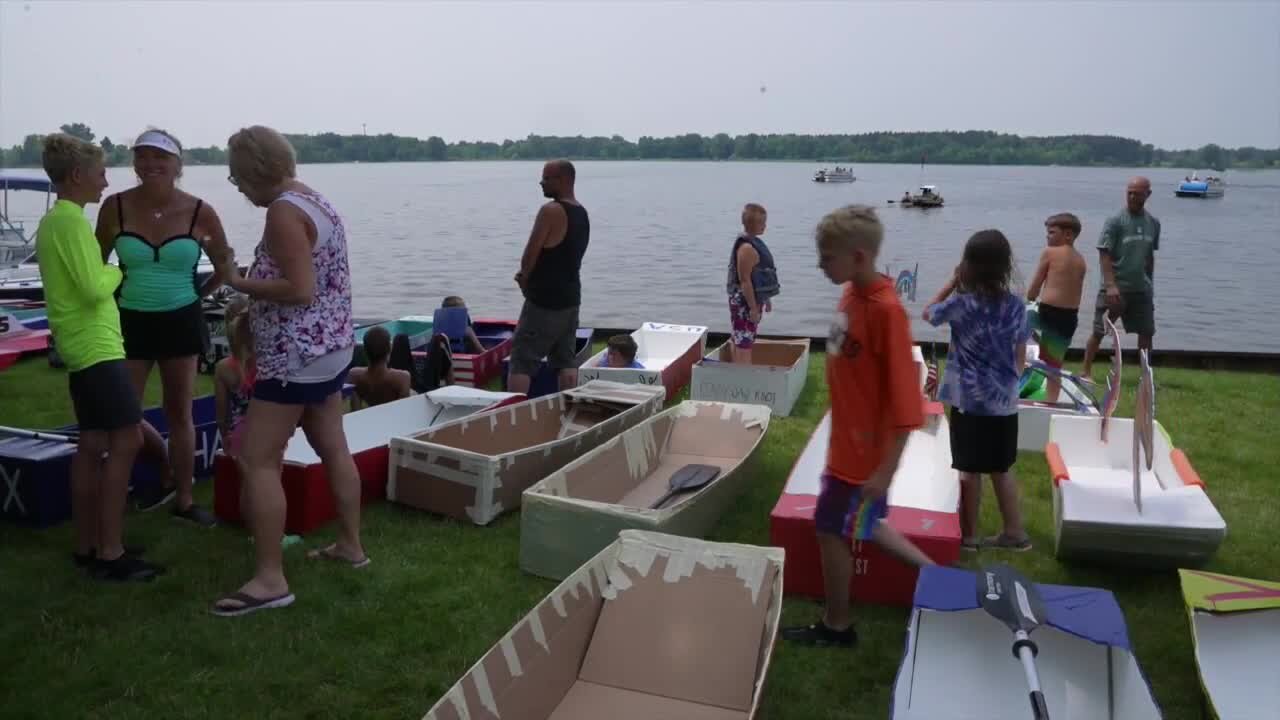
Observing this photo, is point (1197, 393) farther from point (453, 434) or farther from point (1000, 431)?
point (453, 434)

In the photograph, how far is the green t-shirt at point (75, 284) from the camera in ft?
11.3

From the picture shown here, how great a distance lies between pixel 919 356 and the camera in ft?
25.0

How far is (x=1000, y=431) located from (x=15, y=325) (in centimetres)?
889

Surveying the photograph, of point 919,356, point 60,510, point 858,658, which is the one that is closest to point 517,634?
point 858,658

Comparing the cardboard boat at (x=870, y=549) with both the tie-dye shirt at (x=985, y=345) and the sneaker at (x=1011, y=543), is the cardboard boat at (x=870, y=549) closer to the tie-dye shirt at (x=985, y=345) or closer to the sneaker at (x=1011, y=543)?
the tie-dye shirt at (x=985, y=345)

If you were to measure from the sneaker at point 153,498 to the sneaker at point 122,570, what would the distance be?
80 centimetres

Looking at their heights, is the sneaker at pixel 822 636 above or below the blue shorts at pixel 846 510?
below

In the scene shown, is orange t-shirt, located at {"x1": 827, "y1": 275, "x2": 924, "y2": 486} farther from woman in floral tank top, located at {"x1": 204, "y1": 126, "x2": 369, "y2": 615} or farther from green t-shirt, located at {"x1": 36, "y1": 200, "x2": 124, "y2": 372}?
green t-shirt, located at {"x1": 36, "y1": 200, "x2": 124, "y2": 372}

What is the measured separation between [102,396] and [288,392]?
81 centimetres

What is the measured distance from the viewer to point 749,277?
21.7ft

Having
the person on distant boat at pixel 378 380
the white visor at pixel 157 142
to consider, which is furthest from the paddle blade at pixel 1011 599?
the person on distant boat at pixel 378 380

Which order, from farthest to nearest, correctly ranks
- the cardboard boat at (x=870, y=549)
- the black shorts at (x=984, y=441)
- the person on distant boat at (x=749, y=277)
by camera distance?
the person on distant boat at (x=749, y=277), the black shorts at (x=984, y=441), the cardboard boat at (x=870, y=549)

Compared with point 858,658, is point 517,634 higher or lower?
higher

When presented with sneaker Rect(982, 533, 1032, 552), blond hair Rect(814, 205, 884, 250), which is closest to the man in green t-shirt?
sneaker Rect(982, 533, 1032, 552)
